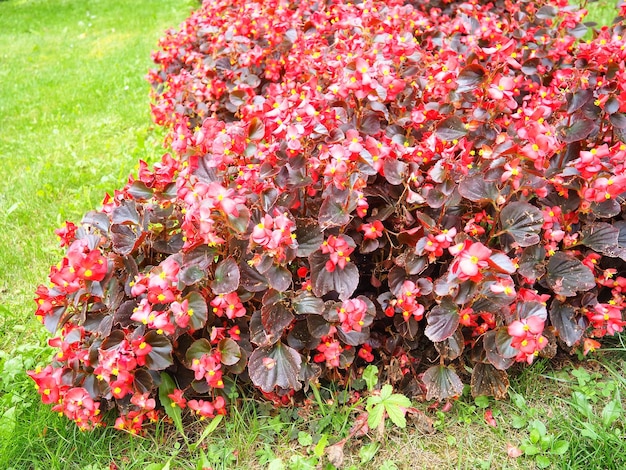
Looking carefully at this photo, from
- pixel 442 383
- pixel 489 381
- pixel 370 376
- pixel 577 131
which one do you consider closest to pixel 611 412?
pixel 489 381

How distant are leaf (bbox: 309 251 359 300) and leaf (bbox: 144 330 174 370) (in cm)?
47

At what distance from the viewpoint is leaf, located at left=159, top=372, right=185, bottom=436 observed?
173 cm

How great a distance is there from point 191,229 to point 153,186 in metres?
0.31

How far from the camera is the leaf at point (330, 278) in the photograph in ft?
5.15

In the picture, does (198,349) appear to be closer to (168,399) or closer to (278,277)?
(168,399)

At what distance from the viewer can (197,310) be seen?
1566mm

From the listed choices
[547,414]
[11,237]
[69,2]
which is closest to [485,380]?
[547,414]

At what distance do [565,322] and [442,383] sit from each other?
16.9 inches

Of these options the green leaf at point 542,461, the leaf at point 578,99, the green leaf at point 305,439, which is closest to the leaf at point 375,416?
the green leaf at point 305,439

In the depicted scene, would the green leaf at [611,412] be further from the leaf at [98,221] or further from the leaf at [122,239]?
the leaf at [98,221]

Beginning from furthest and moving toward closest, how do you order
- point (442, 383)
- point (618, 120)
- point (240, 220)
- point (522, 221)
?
point (618, 120), point (442, 383), point (522, 221), point (240, 220)

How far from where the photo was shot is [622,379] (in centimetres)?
176

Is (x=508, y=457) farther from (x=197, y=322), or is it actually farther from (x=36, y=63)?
(x=36, y=63)

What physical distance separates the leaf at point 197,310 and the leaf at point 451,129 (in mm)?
908
